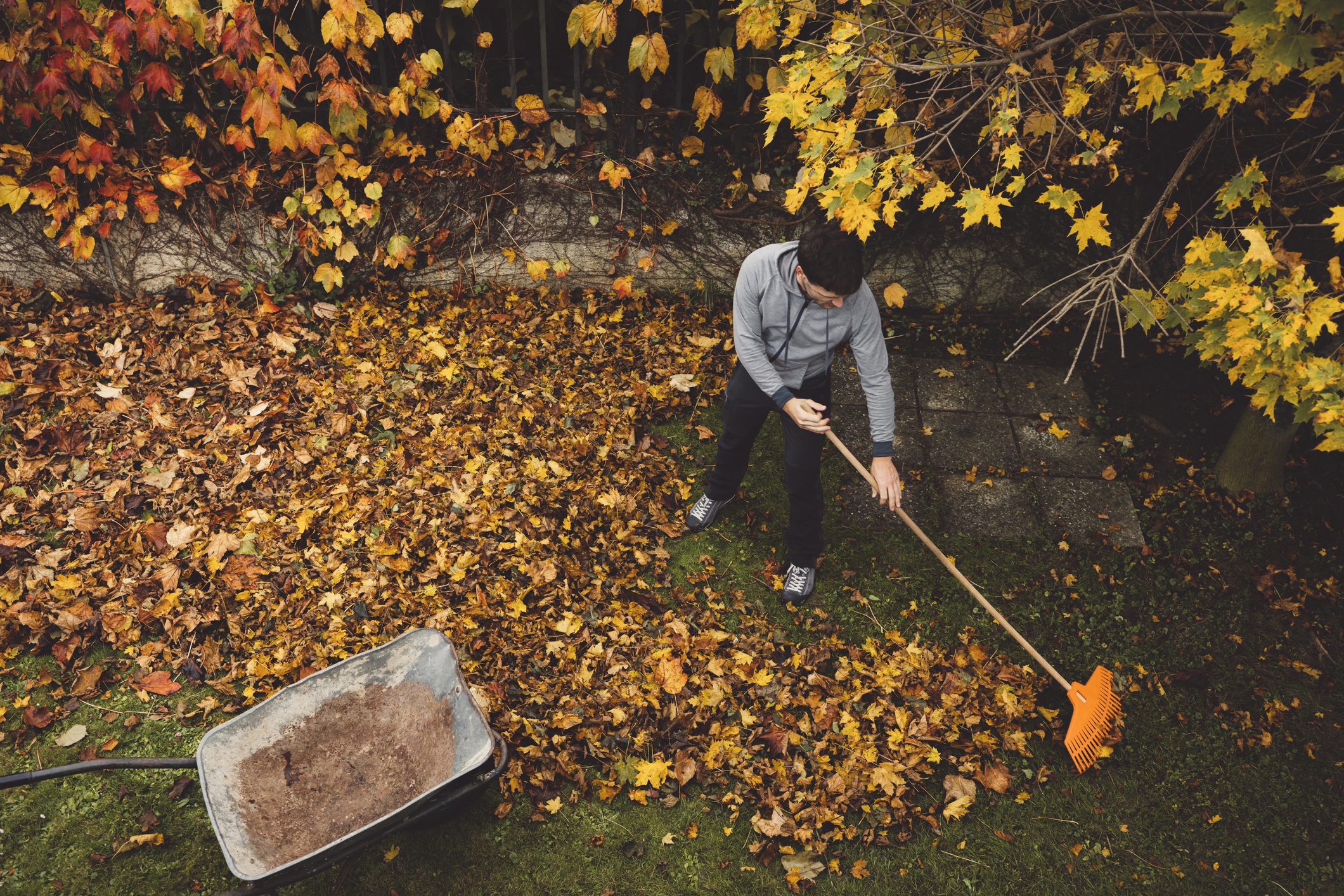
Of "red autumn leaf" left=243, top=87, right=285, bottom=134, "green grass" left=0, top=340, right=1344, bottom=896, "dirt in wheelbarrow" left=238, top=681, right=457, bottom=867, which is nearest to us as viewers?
"dirt in wheelbarrow" left=238, top=681, right=457, bottom=867

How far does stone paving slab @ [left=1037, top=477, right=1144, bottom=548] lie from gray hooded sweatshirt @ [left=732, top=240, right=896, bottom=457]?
1535mm

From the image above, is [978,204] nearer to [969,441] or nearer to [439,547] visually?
[969,441]

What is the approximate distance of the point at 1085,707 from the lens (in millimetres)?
2934

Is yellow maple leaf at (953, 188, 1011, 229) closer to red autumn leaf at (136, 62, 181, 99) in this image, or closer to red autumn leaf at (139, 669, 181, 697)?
red autumn leaf at (139, 669, 181, 697)

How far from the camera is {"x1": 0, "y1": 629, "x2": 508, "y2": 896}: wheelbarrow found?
2252 millimetres

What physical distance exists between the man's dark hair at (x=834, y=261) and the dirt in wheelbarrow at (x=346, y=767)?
2043 millimetres

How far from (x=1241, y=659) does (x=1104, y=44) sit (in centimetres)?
298

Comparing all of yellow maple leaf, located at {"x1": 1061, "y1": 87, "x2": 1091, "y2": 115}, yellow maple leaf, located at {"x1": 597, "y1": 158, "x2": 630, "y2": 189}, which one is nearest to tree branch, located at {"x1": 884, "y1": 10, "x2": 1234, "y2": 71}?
yellow maple leaf, located at {"x1": 1061, "y1": 87, "x2": 1091, "y2": 115}

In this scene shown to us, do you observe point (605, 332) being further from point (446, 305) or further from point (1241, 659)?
point (1241, 659)

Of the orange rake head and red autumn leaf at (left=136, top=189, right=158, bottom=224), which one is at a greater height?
red autumn leaf at (left=136, top=189, right=158, bottom=224)

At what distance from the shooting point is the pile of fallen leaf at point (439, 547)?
118 inches

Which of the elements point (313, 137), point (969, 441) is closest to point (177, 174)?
point (313, 137)

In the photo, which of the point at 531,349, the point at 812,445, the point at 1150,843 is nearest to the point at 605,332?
the point at 531,349

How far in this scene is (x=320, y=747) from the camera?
2.50 metres
